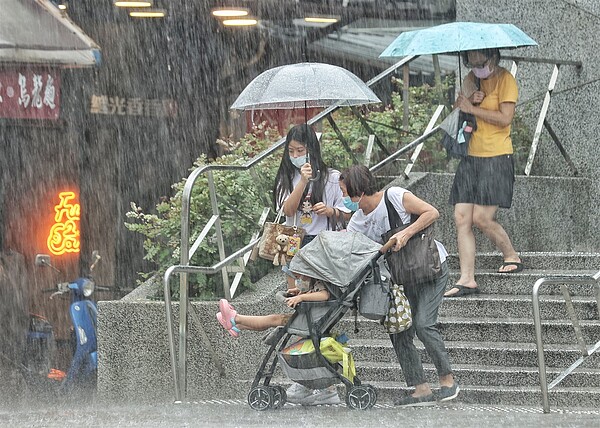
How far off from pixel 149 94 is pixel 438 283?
7.99m

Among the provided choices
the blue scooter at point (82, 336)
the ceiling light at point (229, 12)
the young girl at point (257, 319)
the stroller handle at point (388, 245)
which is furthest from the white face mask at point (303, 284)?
the ceiling light at point (229, 12)

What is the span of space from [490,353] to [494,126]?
6.47 ft

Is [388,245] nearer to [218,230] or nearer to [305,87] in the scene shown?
[305,87]

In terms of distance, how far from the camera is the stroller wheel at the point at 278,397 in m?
8.73

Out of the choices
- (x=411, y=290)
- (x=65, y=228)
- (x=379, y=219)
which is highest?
(x=379, y=219)

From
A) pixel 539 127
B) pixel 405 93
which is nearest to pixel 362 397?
pixel 539 127

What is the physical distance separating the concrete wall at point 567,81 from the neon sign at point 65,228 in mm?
5560

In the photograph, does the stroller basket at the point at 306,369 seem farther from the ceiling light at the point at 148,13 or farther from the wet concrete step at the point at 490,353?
the ceiling light at the point at 148,13

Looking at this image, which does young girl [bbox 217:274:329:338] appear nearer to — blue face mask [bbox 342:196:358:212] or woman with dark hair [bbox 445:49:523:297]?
blue face mask [bbox 342:196:358:212]

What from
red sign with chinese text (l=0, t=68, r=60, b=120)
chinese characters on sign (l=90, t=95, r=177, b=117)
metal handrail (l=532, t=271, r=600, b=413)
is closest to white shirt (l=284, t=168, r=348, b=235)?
metal handrail (l=532, t=271, r=600, b=413)

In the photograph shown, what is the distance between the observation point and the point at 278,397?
344 inches

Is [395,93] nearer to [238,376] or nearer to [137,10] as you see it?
[137,10]

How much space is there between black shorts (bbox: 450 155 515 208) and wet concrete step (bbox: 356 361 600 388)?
58.0 inches

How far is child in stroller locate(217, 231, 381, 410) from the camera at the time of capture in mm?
8297
